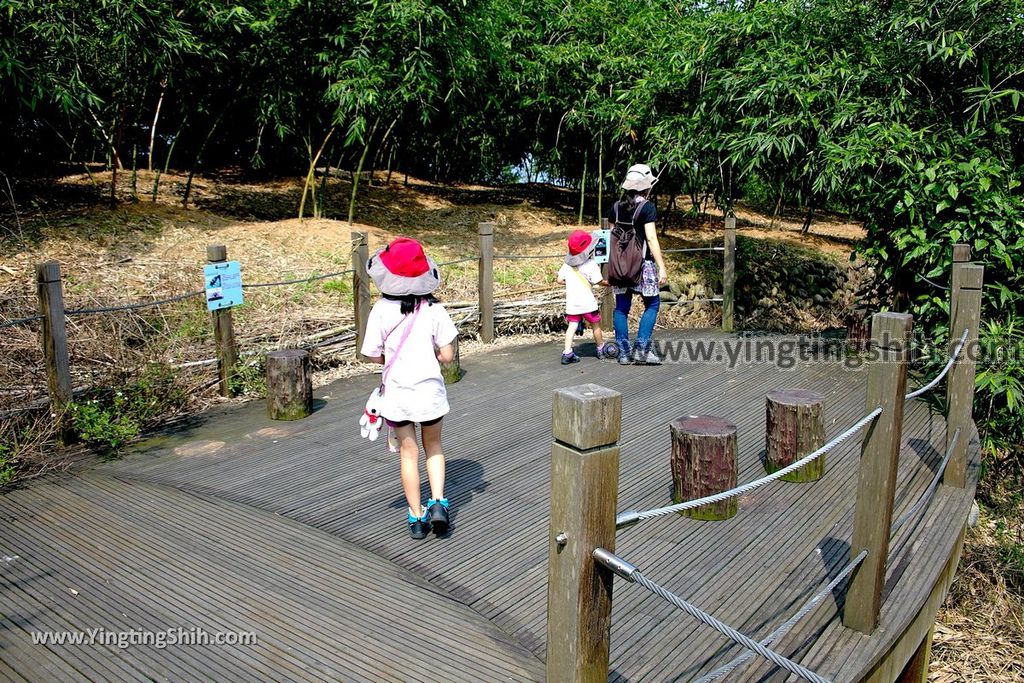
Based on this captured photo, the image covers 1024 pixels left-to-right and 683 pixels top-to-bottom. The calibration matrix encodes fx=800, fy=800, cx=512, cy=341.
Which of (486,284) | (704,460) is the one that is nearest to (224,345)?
(486,284)

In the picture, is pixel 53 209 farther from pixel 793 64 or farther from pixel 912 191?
pixel 912 191

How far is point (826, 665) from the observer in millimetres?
2438

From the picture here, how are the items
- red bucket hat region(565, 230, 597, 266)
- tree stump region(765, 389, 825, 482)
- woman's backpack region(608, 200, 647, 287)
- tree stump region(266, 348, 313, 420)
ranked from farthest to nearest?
red bucket hat region(565, 230, 597, 266) < woman's backpack region(608, 200, 647, 287) < tree stump region(266, 348, 313, 420) < tree stump region(765, 389, 825, 482)

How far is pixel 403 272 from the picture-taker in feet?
10.4

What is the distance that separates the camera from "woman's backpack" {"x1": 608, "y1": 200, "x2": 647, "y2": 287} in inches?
226

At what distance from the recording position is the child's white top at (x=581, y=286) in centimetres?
619

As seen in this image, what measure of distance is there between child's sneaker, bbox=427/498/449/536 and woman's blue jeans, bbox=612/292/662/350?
2986mm

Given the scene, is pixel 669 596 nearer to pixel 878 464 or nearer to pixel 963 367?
pixel 878 464

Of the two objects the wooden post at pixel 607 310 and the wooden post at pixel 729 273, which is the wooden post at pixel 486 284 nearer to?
the wooden post at pixel 607 310

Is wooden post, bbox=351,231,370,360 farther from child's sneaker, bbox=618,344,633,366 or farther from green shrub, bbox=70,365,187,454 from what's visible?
child's sneaker, bbox=618,344,633,366

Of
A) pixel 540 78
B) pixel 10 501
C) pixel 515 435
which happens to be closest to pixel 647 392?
pixel 515 435

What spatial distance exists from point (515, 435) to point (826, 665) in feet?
8.22

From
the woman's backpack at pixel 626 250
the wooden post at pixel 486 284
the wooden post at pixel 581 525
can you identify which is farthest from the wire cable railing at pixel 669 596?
the wooden post at pixel 486 284

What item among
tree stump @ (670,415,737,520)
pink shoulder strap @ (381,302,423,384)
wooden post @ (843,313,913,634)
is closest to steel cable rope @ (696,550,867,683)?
wooden post @ (843,313,913,634)
